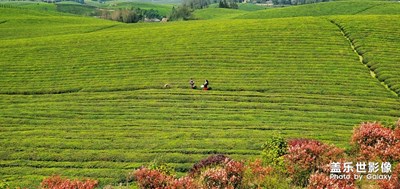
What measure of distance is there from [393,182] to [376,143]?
3945 mm

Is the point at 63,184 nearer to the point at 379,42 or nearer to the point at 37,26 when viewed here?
the point at 379,42

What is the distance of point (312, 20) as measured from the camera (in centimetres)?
6312

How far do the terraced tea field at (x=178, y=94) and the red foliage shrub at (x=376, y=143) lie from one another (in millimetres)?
4143

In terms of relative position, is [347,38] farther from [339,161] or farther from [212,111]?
[339,161]

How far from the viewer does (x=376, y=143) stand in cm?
1873

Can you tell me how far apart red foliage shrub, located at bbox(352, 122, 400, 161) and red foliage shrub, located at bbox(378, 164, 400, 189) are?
1.61 meters

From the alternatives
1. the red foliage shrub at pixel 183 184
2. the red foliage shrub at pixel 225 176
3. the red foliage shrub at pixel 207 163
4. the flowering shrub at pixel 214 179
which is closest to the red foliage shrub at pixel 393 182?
the red foliage shrub at pixel 225 176

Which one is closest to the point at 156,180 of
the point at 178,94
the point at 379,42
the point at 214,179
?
the point at 214,179

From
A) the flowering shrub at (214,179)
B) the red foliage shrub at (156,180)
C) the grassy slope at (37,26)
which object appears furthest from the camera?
the grassy slope at (37,26)

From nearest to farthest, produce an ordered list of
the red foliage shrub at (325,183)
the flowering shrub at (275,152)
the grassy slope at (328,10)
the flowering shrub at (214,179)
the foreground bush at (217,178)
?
the red foliage shrub at (325,183) → the foreground bush at (217,178) → the flowering shrub at (214,179) → the flowering shrub at (275,152) → the grassy slope at (328,10)

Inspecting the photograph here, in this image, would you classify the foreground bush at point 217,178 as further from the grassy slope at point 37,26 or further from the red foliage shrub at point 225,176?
the grassy slope at point 37,26

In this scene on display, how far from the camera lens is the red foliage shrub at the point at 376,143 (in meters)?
17.3

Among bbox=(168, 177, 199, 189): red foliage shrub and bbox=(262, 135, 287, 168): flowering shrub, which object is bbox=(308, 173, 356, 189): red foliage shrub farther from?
bbox=(168, 177, 199, 189): red foliage shrub

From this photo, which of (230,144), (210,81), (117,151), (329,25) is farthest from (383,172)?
(329,25)
